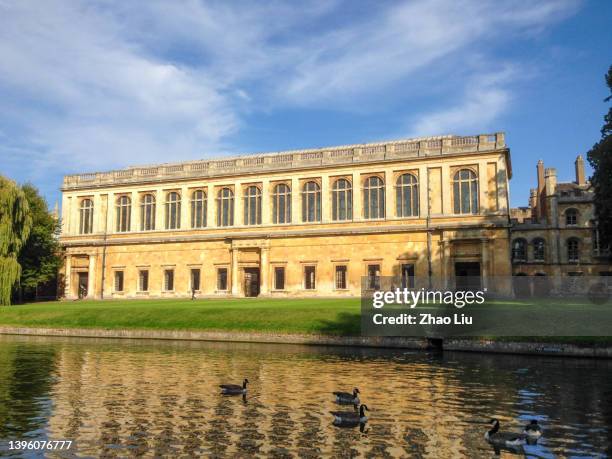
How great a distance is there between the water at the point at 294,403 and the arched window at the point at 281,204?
98.1 feet

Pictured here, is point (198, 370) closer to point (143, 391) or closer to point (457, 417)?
point (143, 391)

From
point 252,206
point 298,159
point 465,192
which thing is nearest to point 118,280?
point 252,206

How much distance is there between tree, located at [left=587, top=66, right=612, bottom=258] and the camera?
34.2 metres

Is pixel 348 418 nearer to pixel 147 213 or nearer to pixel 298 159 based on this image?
pixel 298 159

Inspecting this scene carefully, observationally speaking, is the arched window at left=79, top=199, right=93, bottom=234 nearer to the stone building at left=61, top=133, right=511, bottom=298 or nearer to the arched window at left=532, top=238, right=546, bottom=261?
the stone building at left=61, top=133, right=511, bottom=298

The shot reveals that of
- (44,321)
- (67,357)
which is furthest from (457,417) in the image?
(44,321)

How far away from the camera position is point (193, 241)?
187 feet

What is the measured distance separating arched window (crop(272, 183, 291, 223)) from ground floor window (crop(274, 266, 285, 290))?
4.80 m

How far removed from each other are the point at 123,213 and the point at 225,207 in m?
12.5

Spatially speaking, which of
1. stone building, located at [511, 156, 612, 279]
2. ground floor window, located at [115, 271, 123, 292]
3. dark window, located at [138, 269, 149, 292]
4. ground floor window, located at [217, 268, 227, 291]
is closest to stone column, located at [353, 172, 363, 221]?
ground floor window, located at [217, 268, 227, 291]

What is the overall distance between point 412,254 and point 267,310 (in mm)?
19603

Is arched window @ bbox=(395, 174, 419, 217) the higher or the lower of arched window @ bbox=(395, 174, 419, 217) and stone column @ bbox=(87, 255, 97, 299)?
the higher

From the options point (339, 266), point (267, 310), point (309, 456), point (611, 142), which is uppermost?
point (611, 142)

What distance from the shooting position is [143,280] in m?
59.5
